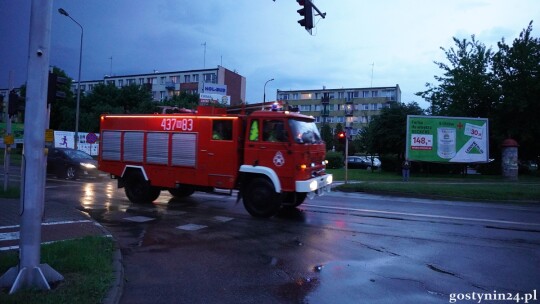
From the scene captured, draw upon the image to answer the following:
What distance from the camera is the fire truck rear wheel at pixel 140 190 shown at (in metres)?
13.6

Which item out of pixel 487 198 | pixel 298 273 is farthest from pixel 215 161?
pixel 487 198

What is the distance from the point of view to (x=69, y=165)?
22.4m

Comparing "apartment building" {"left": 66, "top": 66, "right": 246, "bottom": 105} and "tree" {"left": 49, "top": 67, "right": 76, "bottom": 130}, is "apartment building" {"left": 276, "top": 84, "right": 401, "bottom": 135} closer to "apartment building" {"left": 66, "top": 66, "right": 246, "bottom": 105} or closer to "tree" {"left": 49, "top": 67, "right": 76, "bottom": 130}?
"apartment building" {"left": 66, "top": 66, "right": 246, "bottom": 105}

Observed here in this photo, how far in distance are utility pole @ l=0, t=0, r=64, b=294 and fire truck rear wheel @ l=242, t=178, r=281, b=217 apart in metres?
A: 6.30

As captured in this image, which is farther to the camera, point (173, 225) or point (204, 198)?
point (204, 198)

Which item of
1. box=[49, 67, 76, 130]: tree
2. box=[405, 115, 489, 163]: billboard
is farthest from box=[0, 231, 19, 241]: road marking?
box=[49, 67, 76, 130]: tree

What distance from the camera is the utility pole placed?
5.14 m

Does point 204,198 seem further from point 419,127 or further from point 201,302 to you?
point 419,127

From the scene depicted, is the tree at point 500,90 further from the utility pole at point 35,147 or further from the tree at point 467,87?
the utility pole at point 35,147

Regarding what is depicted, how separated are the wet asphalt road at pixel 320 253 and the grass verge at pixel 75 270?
0.38 meters

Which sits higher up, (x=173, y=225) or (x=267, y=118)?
(x=267, y=118)

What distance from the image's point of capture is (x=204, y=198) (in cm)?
1541

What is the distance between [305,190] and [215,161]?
2.77 m

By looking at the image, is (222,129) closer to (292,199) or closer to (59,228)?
(292,199)
